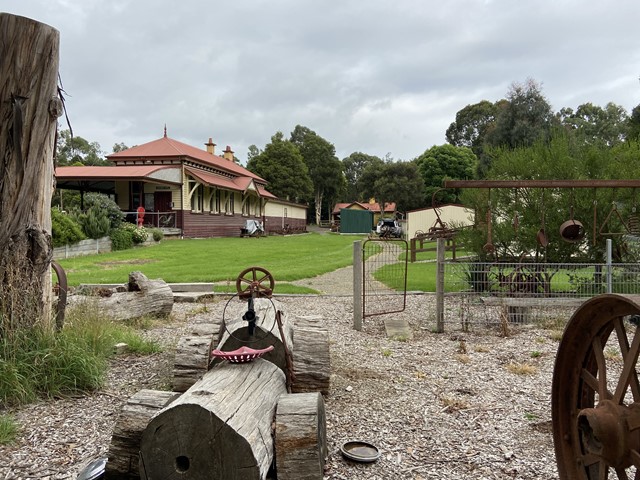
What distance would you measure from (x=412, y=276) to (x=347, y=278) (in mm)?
1939

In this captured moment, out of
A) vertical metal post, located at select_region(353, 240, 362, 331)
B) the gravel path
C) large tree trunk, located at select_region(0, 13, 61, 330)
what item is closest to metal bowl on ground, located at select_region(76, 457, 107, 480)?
the gravel path

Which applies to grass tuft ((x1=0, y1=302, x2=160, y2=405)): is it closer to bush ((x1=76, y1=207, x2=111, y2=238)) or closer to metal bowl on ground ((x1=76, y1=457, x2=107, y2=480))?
metal bowl on ground ((x1=76, y1=457, x2=107, y2=480))

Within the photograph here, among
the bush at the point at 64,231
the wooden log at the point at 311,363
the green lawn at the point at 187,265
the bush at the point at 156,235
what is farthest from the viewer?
the bush at the point at 156,235

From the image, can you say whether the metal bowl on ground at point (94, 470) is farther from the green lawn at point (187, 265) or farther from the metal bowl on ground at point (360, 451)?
the green lawn at point (187, 265)

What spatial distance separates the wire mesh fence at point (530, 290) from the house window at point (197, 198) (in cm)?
2505

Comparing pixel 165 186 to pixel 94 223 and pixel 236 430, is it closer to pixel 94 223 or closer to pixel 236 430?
pixel 94 223

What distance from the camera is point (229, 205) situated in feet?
123

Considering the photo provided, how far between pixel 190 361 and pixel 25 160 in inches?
100

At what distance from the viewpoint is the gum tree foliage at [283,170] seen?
183 feet

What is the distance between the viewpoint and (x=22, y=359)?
4121 mm

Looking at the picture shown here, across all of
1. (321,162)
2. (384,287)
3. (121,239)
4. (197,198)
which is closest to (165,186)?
(197,198)

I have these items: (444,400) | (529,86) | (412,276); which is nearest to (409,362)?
(444,400)

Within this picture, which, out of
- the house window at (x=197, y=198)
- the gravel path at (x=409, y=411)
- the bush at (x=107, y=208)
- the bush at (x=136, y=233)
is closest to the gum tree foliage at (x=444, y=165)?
the house window at (x=197, y=198)

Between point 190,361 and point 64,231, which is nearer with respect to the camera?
point 190,361
